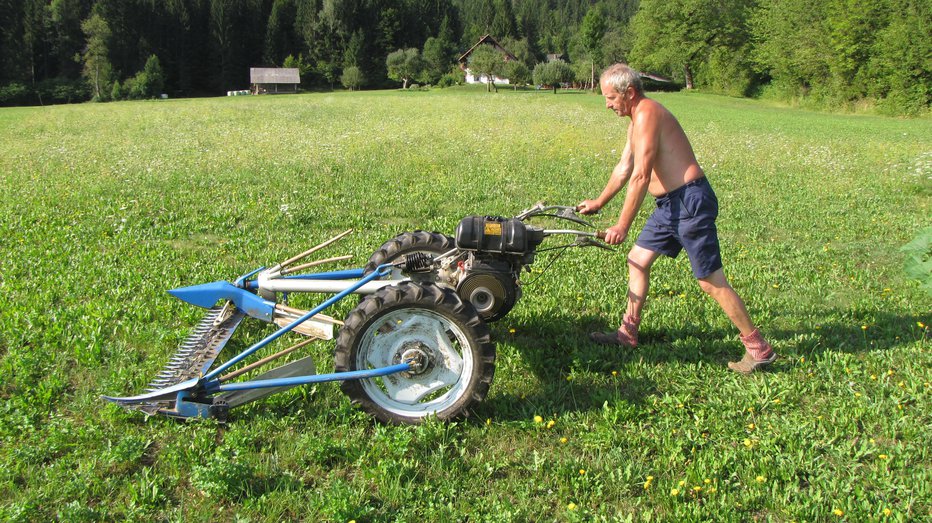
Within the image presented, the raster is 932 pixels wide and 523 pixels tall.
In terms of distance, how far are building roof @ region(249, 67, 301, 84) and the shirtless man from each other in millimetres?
79795

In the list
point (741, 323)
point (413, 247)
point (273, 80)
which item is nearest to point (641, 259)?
point (741, 323)

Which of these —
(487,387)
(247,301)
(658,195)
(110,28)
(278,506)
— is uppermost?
(110,28)

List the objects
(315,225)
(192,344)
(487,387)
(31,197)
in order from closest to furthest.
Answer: (487,387)
(192,344)
(315,225)
(31,197)

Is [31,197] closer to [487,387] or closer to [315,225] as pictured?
[315,225]

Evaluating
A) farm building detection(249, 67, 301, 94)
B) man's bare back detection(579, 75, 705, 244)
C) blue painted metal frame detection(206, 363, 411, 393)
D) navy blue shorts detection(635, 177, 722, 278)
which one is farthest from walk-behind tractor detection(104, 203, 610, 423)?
farm building detection(249, 67, 301, 94)

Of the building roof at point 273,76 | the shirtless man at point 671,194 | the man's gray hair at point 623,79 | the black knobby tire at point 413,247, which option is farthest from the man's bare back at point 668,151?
the building roof at point 273,76

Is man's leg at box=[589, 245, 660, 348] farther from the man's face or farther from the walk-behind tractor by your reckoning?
the man's face

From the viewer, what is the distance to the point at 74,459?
11.9 ft

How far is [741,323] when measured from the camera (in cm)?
478

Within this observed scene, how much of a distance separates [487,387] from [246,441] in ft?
4.69

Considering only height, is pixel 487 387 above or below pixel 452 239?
below

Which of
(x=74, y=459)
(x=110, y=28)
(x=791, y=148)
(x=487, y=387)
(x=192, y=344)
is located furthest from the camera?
(x=110, y=28)

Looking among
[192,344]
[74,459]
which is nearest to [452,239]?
[192,344]

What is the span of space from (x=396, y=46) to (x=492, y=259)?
353ft
